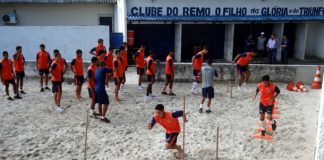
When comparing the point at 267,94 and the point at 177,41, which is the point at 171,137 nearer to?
the point at 267,94

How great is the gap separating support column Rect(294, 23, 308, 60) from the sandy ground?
1007 cm

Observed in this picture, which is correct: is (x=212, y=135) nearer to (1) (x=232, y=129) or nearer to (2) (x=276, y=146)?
(1) (x=232, y=129)

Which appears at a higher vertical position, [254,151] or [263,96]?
[263,96]

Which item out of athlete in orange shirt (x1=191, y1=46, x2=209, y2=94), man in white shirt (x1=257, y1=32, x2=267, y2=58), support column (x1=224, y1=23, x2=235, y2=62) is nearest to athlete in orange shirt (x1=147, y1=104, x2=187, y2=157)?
athlete in orange shirt (x1=191, y1=46, x2=209, y2=94)

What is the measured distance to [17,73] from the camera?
1298 cm

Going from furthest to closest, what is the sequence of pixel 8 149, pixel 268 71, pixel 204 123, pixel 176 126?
pixel 268 71 < pixel 204 123 < pixel 8 149 < pixel 176 126

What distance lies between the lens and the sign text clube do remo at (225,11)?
20344 millimetres

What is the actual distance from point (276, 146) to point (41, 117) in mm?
6601

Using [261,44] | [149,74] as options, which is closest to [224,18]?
[261,44]

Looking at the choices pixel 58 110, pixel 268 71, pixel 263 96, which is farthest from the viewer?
pixel 268 71

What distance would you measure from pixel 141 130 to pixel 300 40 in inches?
631

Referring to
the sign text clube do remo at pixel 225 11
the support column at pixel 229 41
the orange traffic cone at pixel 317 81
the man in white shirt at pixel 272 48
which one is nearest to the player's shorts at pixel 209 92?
the orange traffic cone at pixel 317 81

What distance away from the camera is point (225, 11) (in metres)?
20.9

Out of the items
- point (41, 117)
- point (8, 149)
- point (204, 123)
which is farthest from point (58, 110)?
point (204, 123)
